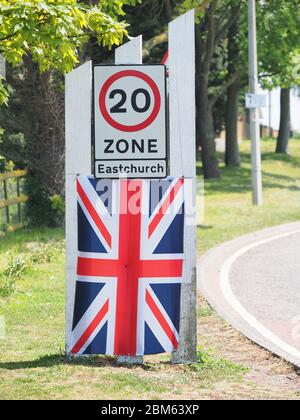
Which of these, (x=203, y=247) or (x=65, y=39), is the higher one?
(x=65, y=39)

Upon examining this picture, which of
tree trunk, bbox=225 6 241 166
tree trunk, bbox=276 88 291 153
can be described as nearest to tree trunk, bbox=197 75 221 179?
tree trunk, bbox=225 6 241 166

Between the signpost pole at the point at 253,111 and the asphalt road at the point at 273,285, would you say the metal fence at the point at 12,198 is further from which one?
the signpost pole at the point at 253,111

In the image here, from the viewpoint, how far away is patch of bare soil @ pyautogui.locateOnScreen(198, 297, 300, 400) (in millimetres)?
7281

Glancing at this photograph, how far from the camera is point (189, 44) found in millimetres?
8062

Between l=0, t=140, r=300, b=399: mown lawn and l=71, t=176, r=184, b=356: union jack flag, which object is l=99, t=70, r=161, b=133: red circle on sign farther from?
l=0, t=140, r=300, b=399: mown lawn

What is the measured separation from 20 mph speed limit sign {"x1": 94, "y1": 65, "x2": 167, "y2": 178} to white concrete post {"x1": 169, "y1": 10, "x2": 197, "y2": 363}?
109 millimetres

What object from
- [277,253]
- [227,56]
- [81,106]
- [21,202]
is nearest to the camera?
[81,106]

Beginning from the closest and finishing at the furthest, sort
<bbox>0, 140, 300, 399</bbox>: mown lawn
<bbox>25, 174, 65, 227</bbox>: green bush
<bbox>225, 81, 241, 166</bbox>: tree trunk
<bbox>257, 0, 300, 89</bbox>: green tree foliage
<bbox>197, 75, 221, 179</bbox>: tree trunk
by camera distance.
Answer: <bbox>0, 140, 300, 399</bbox>: mown lawn < <bbox>25, 174, 65, 227</bbox>: green bush < <bbox>257, 0, 300, 89</bbox>: green tree foliage < <bbox>197, 75, 221, 179</bbox>: tree trunk < <bbox>225, 81, 241, 166</bbox>: tree trunk

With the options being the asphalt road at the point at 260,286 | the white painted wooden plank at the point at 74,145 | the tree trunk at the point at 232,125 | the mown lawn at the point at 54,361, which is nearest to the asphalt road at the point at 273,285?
the asphalt road at the point at 260,286

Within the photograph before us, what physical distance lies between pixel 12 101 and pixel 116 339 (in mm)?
13454

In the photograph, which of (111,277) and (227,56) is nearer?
(111,277)

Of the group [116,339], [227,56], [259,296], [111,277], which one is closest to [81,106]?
[111,277]
